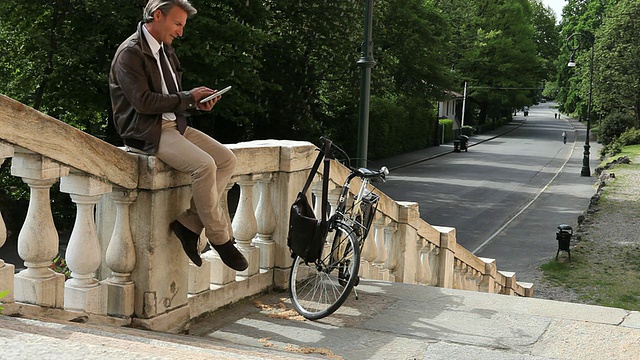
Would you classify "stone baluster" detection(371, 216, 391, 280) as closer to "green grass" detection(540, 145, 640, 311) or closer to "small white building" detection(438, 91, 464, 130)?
"green grass" detection(540, 145, 640, 311)

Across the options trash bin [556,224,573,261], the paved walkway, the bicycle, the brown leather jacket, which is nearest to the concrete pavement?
the paved walkway

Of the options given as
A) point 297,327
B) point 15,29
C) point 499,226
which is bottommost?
point 499,226

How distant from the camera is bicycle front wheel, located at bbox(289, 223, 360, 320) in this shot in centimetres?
562

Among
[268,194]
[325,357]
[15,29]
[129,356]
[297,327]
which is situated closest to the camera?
[129,356]

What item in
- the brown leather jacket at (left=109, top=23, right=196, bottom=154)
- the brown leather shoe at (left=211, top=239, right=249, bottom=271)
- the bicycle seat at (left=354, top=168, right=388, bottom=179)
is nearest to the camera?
the brown leather jacket at (left=109, top=23, right=196, bottom=154)

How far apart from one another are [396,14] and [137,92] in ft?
132

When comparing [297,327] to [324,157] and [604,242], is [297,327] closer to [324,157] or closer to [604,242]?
[324,157]

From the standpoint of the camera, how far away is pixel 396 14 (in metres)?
43.7

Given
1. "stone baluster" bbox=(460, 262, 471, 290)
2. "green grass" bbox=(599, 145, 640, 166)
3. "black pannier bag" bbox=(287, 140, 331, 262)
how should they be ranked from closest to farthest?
1. "black pannier bag" bbox=(287, 140, 331, 262)
2. "stone baluster" bbox=(460, 262, 471, 290)
3. "green grass" bbox=(599, 145, 640, 166)

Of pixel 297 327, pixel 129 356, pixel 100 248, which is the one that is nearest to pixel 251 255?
pixel 297 327

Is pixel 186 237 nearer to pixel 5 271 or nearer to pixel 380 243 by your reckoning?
pixel 5 271

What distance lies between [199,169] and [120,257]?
634mm

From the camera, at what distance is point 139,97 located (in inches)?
179

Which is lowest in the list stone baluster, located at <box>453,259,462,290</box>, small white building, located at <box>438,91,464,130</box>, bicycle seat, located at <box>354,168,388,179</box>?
stone baluster, located at <box>453,259,462,290</box>
